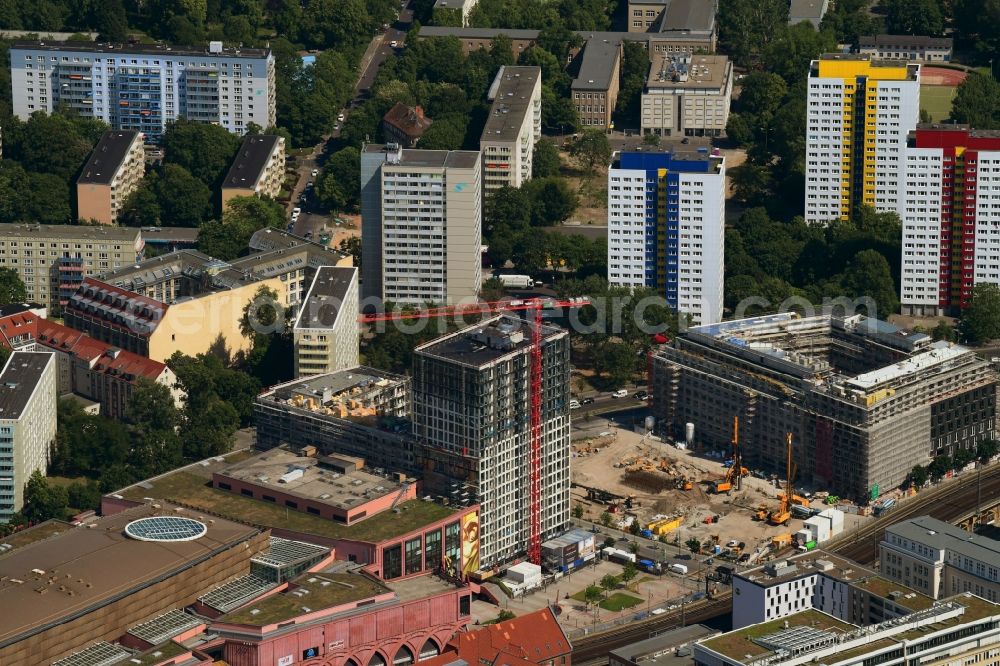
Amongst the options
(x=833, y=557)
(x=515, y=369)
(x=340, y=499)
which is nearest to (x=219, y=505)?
(x=340, y=499)

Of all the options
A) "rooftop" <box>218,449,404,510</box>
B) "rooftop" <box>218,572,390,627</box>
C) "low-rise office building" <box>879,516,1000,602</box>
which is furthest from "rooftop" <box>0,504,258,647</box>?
"low-rise office building" <box>879,516,1000,602</box>

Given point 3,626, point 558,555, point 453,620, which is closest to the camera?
point 3,626

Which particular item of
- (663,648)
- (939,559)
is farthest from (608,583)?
(939,559)

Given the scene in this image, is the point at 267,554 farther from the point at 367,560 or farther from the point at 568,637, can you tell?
the point at 568,637

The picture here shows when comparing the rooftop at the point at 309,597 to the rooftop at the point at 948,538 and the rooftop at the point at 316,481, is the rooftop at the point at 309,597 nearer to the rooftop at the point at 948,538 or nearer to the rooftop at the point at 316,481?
the rooftop at the point at 316,481

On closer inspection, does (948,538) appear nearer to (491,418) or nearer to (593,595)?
(593,595)

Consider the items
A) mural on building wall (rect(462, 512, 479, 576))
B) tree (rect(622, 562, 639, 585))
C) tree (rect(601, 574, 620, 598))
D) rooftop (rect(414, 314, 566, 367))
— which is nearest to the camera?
mural on building wall (rect(462, 512, 479, 576))

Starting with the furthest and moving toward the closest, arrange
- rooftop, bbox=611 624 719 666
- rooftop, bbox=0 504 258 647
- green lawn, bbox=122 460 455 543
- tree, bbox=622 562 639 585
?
tree, bbox=622 562 639 585 < green lawn, bbox=122 460 455 543 < rooftop, bbox=611 624 719 666 < rooftop, bbox=0 504 258 647

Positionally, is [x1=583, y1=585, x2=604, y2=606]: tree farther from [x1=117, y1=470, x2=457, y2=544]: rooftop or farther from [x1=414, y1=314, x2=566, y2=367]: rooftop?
[x1=414, y1=314, x2=566, y2=367]: rooftop
